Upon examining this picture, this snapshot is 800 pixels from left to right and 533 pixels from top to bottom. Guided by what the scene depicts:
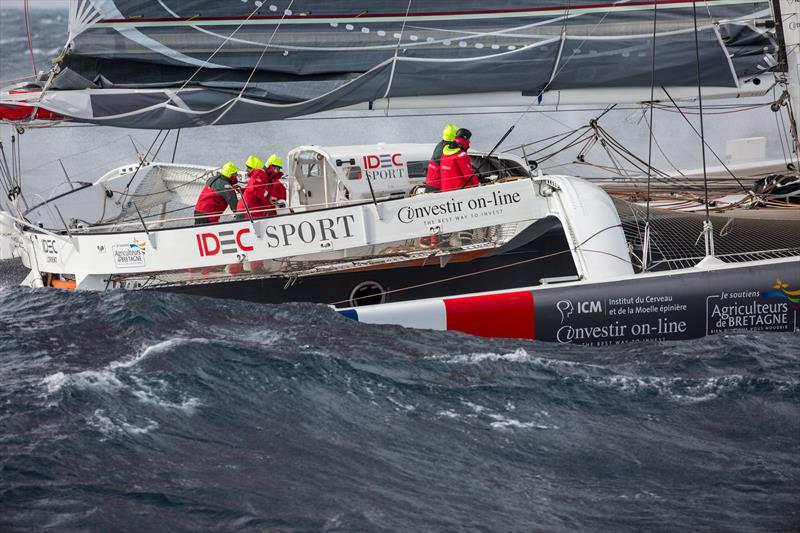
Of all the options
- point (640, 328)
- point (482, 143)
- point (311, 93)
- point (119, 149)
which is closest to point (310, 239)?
point (311, 93)

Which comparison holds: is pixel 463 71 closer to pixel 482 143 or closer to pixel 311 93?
pixel 311 93

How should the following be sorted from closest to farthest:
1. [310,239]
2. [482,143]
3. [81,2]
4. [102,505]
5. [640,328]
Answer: [102,505], [640,328], [310,239], [81,2], [482,143]

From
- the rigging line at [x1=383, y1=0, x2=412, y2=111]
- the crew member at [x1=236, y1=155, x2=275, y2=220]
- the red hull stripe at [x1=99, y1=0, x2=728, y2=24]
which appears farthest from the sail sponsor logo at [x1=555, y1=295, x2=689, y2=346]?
the crew member at [x1=236, y1=155, x2=275, y2=220]

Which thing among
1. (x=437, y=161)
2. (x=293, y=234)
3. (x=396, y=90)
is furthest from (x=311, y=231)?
(x=396, y=90)

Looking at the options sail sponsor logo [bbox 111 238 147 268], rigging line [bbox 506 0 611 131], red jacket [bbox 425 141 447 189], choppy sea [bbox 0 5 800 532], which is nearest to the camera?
choppy sea [bbox 0 5 800 532]

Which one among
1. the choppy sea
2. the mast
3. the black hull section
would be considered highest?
the mast

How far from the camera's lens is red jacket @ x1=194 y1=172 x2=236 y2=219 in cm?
1052

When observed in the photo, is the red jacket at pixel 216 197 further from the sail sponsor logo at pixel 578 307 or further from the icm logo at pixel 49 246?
the sail sponsor logo at pixel 578 307

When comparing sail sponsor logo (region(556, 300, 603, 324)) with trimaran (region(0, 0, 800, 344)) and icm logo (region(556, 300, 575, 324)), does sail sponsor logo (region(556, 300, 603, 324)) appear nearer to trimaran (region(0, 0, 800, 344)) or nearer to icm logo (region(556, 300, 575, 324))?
icm logo (region(556, 300, 575, 324))

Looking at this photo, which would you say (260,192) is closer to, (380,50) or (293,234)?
(293,234)

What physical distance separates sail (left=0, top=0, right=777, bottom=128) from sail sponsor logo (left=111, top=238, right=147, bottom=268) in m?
1.22

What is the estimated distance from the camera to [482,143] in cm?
1906

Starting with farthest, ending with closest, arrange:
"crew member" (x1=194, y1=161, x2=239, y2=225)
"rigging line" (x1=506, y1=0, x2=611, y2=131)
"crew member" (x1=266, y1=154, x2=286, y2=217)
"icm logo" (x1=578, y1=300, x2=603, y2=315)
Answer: "crew member" (x1=266, y1=154, x2=286, y2=217), "crew member" (x1=194, y1=161, x2=239, y2=225), "rigging line" (x1=506, y1=0, x2=611, y2=131), "icm logo" (x1=578, y1=300, x2=603, y2=315)

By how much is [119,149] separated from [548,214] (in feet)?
44.4
